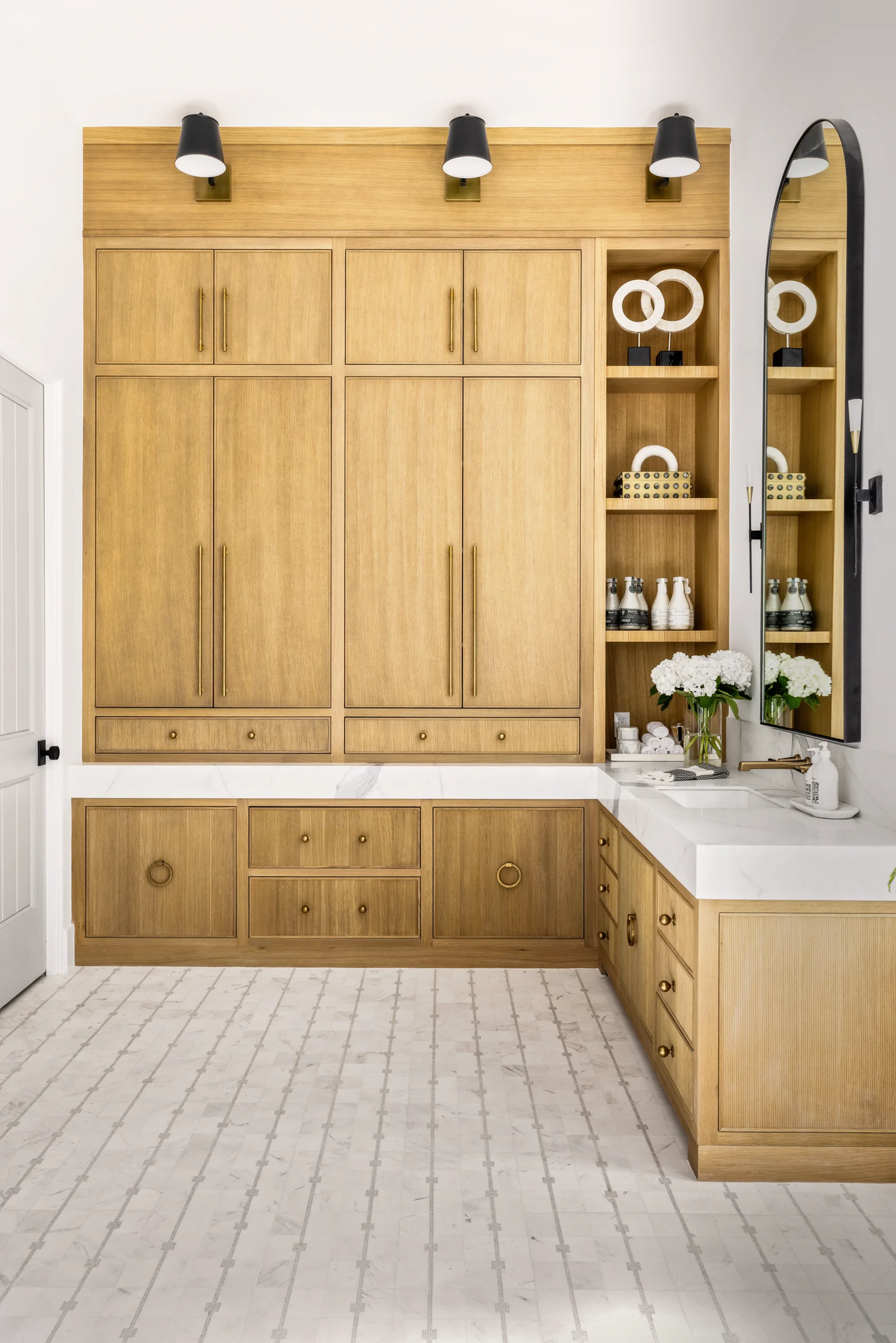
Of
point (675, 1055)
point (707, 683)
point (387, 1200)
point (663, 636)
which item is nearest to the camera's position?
point (387, 1200)

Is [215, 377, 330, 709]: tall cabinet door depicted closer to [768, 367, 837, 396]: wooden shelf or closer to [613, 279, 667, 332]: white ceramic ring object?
[613, 279, 667, 332]: white ceramic ring object

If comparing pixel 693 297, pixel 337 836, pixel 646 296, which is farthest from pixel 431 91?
pixel 337 836

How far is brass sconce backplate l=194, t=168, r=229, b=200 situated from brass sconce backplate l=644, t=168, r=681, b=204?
1.61m

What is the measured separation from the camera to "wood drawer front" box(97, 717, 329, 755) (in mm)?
3752

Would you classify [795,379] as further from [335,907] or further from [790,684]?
[335,907]

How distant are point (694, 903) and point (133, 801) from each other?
7.53 ft

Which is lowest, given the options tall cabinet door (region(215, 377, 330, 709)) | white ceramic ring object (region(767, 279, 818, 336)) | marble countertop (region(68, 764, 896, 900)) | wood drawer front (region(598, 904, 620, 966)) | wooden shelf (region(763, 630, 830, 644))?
wood drawer front (region(598, 904, 620, 966))

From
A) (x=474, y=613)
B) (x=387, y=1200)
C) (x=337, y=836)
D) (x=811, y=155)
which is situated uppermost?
(x=811, y=155)

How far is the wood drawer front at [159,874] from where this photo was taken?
3.70m

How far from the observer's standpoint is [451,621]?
3721 mm

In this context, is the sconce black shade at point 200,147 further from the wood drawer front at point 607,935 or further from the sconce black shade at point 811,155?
the wood drawer front at point 607,935

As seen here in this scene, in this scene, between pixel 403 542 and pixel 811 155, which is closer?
pixel 811 155

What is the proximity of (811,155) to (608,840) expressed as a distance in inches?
90.6

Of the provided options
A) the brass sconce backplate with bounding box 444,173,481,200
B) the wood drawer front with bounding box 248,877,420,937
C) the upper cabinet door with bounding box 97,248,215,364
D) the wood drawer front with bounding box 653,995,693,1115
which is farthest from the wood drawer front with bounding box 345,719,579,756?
the brass sconce backplate with bounding box 444,173,481,200
